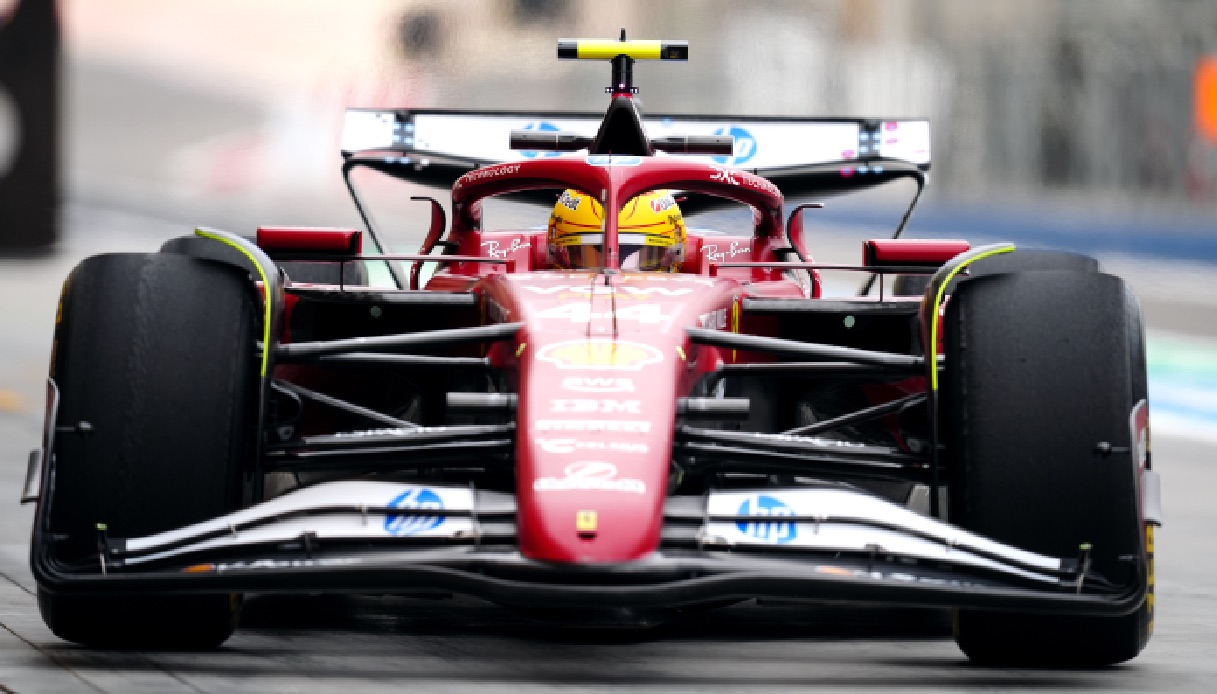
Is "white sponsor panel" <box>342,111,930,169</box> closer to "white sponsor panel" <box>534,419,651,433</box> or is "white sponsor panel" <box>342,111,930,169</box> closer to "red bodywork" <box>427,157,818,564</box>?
"red bodywork" <box>427,157,818,564</box>

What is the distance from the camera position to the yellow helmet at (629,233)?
23.1ft

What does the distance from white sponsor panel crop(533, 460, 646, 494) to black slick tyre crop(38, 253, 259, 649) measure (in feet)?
3.02

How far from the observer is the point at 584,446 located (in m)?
4.85

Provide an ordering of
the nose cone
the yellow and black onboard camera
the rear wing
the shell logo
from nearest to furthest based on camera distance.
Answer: the nose cone, the shell logo, the yellow and black onboard camera, the rear wing

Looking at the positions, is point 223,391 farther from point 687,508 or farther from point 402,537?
point 687,508

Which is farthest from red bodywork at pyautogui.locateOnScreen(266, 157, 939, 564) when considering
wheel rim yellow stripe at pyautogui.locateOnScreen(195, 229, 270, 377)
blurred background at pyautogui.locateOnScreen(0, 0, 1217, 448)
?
blurred background at pyautogui.locateOnScreen(0, 0, 1217, 448)

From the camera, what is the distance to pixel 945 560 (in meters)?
4.84

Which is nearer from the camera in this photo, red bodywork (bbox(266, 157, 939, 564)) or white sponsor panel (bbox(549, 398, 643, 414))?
red bodywork (bbox(266, 157, 939, 564))

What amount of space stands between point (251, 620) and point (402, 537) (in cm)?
133

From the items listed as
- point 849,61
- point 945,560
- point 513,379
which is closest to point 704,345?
point 513,379

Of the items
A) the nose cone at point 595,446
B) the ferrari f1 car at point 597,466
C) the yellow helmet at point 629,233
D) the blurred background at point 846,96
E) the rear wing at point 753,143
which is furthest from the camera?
the blurred background at point 846,96

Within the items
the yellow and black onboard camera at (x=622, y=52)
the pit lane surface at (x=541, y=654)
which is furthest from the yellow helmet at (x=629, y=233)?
the pit lane surface at (x=541, y=654)

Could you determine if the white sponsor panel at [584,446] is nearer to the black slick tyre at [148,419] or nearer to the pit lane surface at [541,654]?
the pit lane surface at [541,654]

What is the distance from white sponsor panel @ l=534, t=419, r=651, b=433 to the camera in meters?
4.91
